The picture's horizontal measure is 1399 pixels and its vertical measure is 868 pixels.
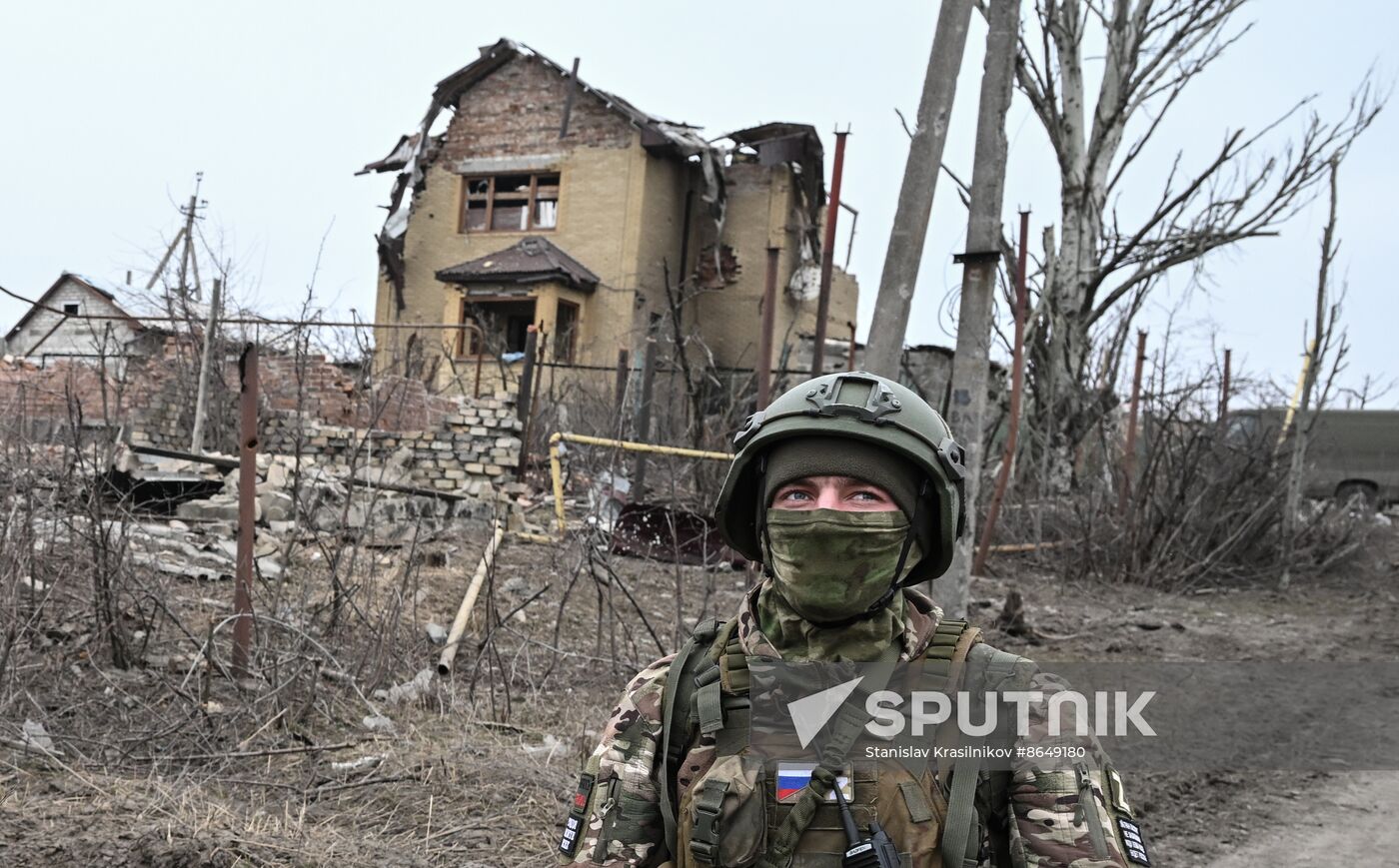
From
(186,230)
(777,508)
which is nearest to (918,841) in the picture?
(777,508)

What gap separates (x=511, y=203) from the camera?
940 inches

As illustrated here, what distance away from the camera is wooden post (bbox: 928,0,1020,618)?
4.87 meters

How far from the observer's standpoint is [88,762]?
403cm

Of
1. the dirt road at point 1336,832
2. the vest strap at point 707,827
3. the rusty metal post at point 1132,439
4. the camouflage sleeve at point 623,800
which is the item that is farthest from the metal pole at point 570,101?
the vest strap at point 707,827

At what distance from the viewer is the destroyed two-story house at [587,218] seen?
22547 mm

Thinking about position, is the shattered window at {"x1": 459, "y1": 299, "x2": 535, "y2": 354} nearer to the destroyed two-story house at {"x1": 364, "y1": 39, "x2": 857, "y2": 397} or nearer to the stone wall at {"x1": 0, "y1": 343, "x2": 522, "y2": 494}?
the destroyed two-story house at {"x1": 364, "y1": 39, "x2": 857, "y2": 397}

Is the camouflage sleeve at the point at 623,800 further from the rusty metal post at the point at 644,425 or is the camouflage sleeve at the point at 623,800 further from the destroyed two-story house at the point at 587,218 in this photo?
the destroyed two-story house at the point at 587,218

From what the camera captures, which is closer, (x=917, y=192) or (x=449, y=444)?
(x=917, y=192)

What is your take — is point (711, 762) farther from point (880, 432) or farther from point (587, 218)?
point (587, 218)

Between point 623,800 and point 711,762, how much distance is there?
0.16 m

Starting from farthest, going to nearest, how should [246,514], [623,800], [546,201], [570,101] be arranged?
[546,201] < [570,101] < [246,514] < [623,800]

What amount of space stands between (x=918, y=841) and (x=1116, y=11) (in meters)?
15.6

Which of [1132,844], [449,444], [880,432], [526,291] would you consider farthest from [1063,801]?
[526,291]

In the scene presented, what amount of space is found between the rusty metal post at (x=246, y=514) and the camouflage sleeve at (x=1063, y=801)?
3.67 m
